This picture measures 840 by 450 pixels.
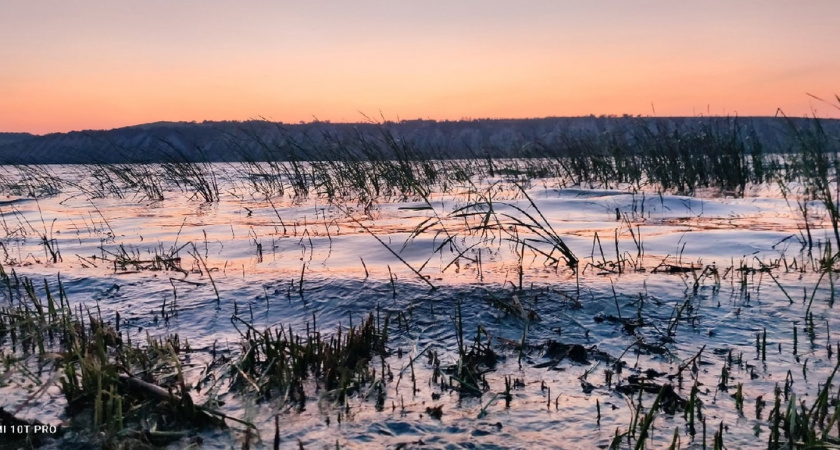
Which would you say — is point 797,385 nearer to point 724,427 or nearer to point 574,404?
point 724,427

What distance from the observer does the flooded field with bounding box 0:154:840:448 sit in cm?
160

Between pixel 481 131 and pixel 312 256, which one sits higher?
pixel 481 131

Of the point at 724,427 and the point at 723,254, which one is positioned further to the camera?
the point at 723,254

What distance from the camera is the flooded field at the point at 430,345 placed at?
5.24ft

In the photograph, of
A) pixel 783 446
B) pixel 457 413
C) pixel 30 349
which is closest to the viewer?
pixel 783 446

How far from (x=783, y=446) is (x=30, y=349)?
8.37ft

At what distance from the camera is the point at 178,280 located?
334cm

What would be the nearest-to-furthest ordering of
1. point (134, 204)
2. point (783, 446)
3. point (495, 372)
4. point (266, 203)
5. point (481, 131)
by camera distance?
point (783, 446) → point (495, 372) → point (266, 203) → point (134, 204) → point (481, 131)

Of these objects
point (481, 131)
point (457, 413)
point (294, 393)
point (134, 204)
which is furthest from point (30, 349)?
point (481, 131)

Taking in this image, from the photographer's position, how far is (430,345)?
2275 millimetres

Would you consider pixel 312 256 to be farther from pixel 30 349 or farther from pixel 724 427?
pixel 724 427

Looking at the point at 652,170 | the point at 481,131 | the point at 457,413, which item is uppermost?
the point at 481,131

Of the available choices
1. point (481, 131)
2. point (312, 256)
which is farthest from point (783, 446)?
point (481, 131)

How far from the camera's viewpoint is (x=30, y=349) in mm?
2342
